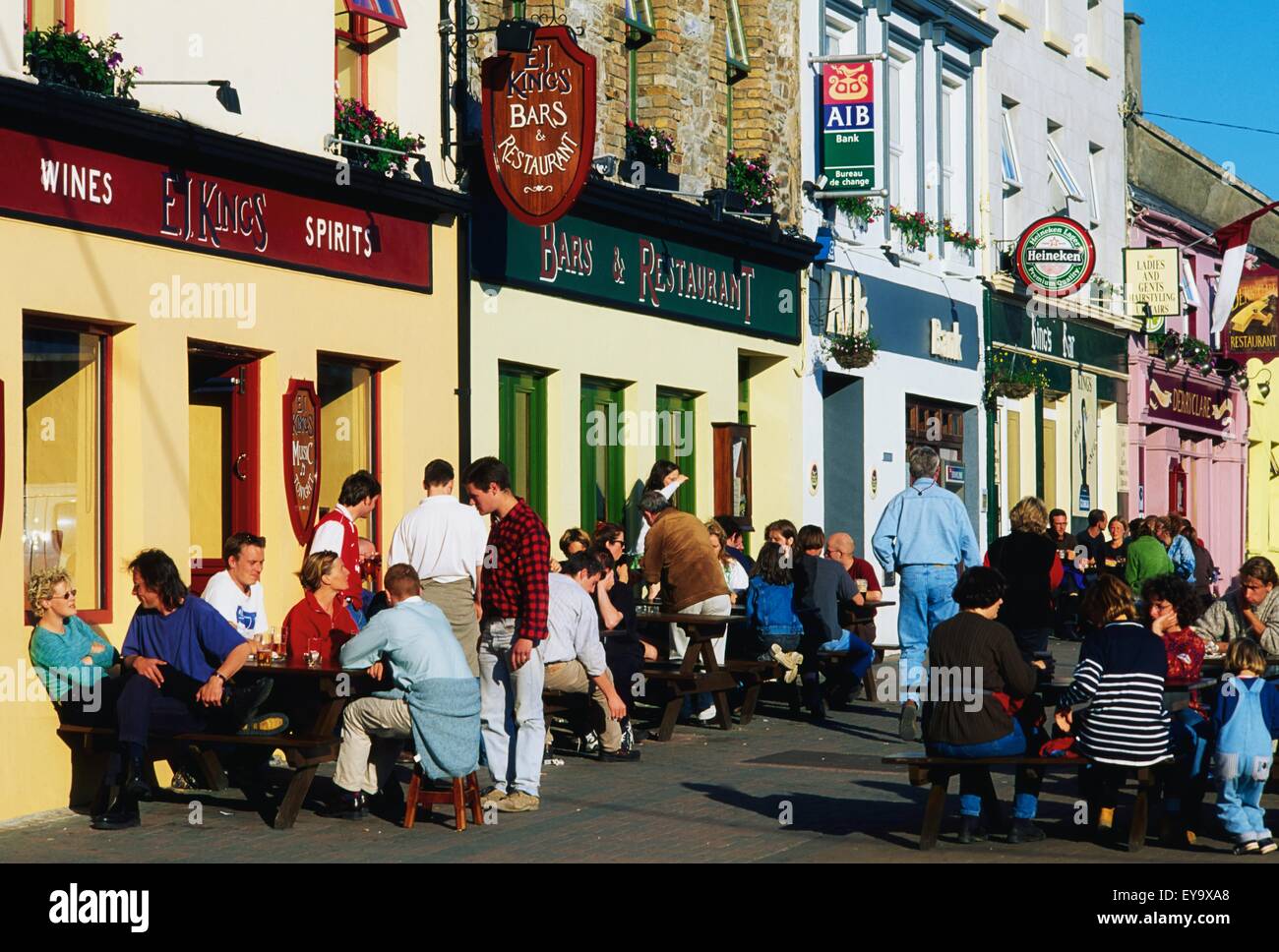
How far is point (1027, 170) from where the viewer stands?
29047 mm

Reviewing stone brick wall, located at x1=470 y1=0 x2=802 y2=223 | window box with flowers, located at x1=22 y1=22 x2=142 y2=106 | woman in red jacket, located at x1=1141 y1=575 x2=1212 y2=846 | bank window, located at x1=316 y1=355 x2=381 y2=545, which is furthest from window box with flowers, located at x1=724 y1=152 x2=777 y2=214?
woman in red jacket, located at x1=1141 y1=575 x2=1212 y2=846

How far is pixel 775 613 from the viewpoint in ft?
55.0

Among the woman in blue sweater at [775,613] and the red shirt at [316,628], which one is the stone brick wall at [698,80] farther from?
the red shirt at [316,628]

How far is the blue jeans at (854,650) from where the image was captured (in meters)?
17.2

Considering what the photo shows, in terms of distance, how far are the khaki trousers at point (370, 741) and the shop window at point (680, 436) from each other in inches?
343

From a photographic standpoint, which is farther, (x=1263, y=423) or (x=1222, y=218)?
(x=1263, y=423)

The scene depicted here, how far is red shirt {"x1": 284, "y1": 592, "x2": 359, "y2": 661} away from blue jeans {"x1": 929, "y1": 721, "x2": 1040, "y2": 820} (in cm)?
374

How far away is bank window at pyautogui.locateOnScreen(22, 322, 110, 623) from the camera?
40.3 feet

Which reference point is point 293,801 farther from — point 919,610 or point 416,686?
point 919,610

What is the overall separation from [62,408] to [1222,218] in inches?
1148

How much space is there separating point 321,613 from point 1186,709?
5.06 metres

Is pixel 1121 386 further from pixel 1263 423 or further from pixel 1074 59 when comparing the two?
pixel 1263 423

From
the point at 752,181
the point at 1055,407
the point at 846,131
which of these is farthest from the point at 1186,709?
the point at 1055,407
